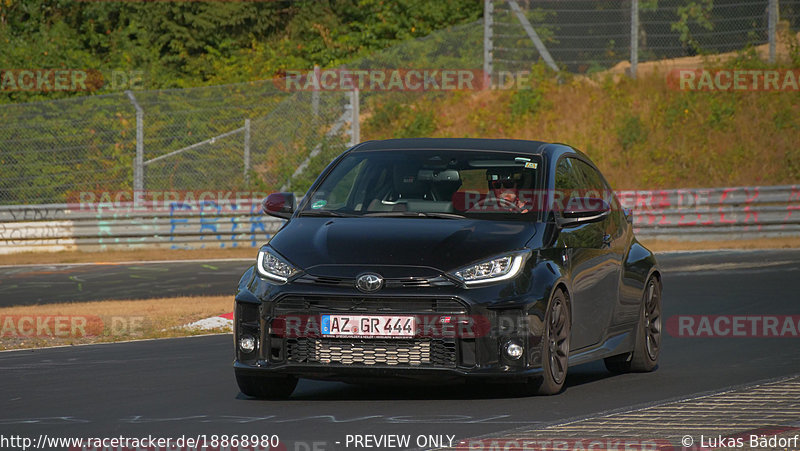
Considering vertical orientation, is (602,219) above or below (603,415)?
above

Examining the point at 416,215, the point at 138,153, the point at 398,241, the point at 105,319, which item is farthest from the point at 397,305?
the point at 138,153

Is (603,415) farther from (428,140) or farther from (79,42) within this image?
(79,42)

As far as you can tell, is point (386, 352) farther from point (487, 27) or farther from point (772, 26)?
point (772, 26)

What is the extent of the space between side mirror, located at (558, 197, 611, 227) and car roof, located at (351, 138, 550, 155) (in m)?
0.57

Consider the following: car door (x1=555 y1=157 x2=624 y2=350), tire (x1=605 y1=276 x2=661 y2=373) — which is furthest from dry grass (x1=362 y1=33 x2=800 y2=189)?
car door (x1=555 y1=157 x2=624 y2=350)

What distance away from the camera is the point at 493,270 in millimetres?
8320

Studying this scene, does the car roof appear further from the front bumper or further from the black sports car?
the front bumper

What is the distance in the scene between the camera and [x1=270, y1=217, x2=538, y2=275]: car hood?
27.2 feet

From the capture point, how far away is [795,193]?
26.3 m

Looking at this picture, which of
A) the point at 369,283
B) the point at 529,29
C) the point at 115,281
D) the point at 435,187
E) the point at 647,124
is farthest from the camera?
the point at 647,124

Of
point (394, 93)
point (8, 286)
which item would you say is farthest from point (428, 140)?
point (394, 93)

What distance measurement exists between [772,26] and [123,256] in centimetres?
1429

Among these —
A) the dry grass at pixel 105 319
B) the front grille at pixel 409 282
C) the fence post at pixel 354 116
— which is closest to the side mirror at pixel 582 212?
the front grille at pixel 409 282

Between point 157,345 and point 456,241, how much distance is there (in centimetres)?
506
